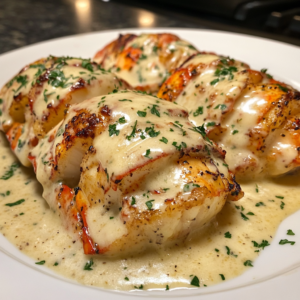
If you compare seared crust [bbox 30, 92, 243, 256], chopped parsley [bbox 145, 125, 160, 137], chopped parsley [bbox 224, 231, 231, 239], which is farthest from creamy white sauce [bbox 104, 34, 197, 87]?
chopped parsley [bbox 224, 231, 231, 239]

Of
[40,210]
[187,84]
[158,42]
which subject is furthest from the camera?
[158,42]

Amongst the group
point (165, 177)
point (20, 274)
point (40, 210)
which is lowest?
point (40, 210)

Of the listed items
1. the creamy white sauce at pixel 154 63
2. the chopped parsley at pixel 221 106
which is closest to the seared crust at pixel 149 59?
the creamy white sauce at pixel 154 63

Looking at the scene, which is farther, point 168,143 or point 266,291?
point 168,143

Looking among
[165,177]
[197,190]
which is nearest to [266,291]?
[197,190]

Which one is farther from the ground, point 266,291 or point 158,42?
point 158,42

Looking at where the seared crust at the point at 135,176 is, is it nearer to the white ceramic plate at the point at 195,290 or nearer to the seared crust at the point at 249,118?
the white ceramic plate at the point at 195,290

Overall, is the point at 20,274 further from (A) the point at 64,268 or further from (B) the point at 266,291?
(B) the point at 266,291
